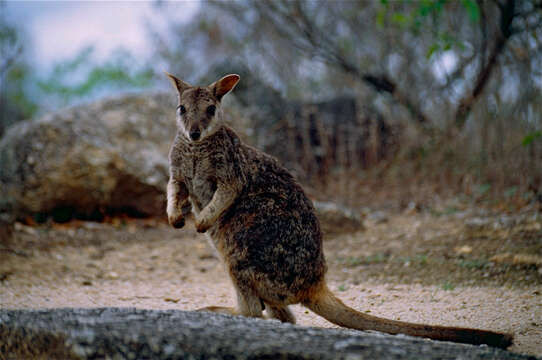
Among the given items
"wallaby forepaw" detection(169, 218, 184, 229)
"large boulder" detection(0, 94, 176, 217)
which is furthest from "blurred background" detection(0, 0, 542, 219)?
"wallaby forepaw" detection(169, 218, 184, 229)

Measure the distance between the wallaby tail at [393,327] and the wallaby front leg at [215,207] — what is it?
89 cm

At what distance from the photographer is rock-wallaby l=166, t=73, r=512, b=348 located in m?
3.48

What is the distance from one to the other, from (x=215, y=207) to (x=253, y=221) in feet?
1.06

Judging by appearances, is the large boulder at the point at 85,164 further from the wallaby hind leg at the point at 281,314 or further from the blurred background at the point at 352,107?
the wallaby hind leg at the point at 281,314

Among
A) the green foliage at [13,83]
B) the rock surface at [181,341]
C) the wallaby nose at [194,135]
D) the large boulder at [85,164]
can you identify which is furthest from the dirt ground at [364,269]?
the green foliage at [13,83]

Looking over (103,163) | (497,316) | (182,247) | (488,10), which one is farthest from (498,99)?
(103,163)

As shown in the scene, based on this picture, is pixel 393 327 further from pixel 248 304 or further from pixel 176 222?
pixel 176 222

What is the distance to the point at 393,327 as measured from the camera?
10.5 feet

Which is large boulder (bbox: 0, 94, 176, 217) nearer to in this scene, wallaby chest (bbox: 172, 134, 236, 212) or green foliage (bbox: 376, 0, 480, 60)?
wallaby chest (bbox: 172, 134, 236, 212)

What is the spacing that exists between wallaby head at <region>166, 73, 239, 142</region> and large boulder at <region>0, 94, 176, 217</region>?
3.88 metres

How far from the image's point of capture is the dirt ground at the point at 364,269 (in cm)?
423

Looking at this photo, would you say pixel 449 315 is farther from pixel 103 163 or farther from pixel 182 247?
pixel 103 163

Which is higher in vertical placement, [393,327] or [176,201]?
[176,201]

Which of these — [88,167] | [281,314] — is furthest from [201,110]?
[88,167]
